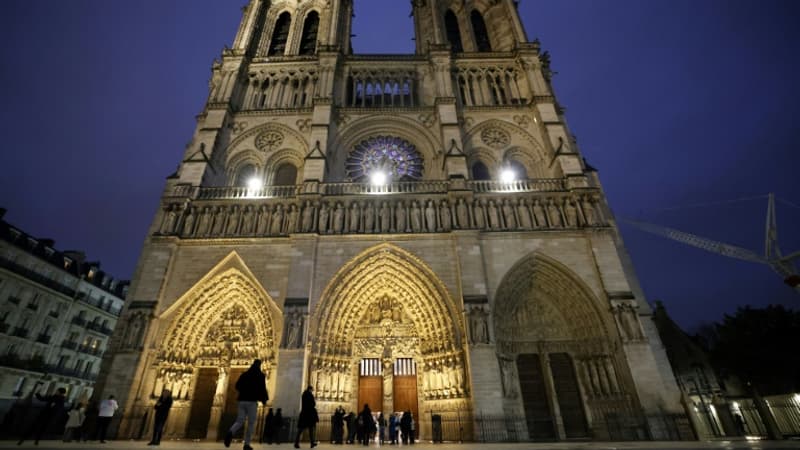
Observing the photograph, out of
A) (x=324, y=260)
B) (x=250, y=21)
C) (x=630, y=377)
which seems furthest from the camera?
(x=250, y=21)

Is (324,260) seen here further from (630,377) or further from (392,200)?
(630,377)

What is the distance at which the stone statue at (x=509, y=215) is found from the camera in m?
12.1

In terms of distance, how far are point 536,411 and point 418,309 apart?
4.47 meters

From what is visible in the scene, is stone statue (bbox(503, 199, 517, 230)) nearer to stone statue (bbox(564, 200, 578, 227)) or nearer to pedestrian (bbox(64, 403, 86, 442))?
stone statue (bbox(564, 200, 578, 227))

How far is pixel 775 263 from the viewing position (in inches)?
930

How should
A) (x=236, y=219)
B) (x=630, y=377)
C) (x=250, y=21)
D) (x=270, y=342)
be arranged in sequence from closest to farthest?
(x=630, y=377) < (x=270, y=342) < (x=236, y=219) < (x=250, y=21)

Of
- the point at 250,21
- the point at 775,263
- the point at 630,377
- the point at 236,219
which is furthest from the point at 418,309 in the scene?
the point at 775,263

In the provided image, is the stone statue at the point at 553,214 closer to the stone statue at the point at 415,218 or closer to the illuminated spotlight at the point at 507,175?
the illuminated spotlight at the point at 507,175

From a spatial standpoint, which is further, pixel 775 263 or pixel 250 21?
pixel 775 263

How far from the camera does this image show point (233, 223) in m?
12.2

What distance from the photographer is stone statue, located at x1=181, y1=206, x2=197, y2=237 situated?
11.9 m

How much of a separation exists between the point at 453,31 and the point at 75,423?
72.7 feet

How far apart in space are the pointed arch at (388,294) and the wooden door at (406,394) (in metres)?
1.14

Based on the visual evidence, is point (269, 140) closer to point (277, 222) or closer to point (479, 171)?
point (277, 222)
